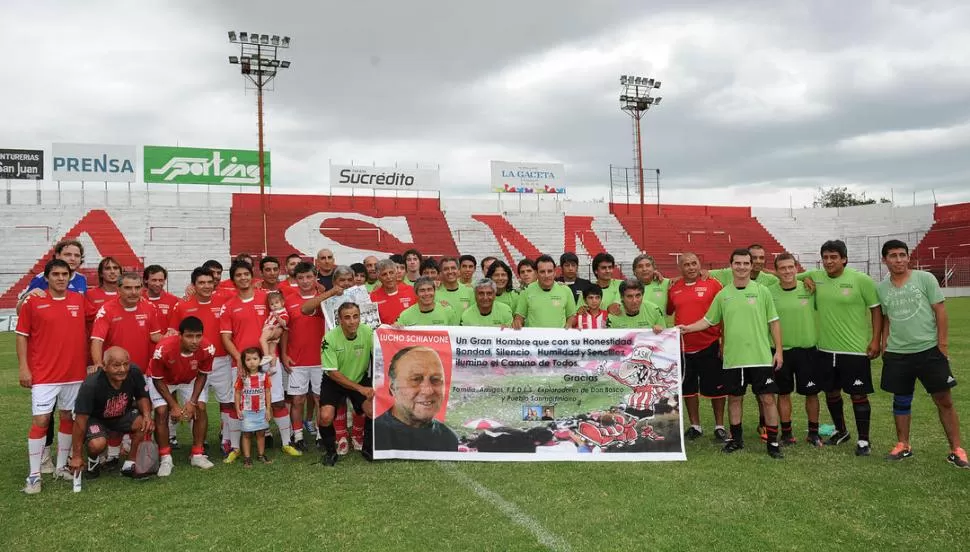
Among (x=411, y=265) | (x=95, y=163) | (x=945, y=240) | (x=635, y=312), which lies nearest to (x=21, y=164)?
(x=95, y=163)

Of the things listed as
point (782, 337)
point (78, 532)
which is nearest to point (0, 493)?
point (78, 532)

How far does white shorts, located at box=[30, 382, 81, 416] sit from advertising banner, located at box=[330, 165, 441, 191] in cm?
3359

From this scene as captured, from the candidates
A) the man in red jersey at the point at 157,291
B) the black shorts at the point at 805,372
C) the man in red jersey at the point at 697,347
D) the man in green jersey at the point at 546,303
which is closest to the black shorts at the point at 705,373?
the man in red jersey at the point at 697,347

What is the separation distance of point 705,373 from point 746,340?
78 cm

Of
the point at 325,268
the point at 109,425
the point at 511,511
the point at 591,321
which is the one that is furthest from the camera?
the point at 325,268

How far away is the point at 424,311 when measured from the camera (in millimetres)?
6488

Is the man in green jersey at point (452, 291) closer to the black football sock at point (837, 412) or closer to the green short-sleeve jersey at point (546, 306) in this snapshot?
the green short-sleeve jersey at point (546, 306)

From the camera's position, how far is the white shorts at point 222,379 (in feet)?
21.6

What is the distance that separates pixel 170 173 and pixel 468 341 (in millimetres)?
33908

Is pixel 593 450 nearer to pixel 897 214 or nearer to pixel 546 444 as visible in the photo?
pixel 546 444

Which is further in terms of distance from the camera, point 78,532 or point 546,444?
point 546,444

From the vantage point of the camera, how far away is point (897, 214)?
139 feet

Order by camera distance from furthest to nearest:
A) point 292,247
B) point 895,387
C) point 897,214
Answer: point 897,214 < point 292,247 < point 895,387

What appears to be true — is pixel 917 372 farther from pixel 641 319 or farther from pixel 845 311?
pixel 641 319
